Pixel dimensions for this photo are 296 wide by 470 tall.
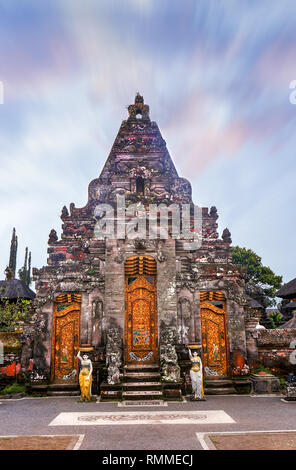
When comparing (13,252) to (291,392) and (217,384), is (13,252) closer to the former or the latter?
(217,384)

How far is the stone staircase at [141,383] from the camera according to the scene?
35.2ft

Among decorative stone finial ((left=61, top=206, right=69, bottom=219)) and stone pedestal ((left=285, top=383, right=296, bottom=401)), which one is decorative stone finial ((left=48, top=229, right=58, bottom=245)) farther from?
stone pedestal ((left=285, top=383, right=296, bottom=401))

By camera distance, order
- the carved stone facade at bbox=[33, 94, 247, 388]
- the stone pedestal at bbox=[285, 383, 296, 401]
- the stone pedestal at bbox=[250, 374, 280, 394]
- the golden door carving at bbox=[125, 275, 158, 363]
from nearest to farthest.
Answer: the stone pedestal at bbox=[285, 383, 296, 401] < the stone pedestal at bbox=[250, 374, 280, 394] < the golden door carving at bbox=[125, 275, 158, 363] < the carved stone facade at bbox=[33, 94, 247, 388]

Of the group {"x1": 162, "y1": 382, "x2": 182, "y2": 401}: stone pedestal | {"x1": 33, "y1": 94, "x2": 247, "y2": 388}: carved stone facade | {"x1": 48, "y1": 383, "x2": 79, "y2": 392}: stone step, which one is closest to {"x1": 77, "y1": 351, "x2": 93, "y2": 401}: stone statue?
{"x1": 33, "y1": 94, "x2": 247, "y2": 388}: carved stone facade

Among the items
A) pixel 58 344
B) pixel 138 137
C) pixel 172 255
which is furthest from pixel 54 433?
pixel 138 137

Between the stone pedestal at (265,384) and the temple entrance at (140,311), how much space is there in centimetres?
365

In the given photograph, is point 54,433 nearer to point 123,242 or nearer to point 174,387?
point 174,387

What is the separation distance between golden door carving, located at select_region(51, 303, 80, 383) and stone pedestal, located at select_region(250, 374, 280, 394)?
21.3ft

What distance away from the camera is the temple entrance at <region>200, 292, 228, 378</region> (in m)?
12.9

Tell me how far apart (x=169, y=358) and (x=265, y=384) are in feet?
11.9

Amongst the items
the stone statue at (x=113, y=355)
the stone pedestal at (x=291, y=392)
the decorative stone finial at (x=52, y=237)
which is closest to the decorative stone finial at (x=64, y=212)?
the decorative stone finial at (x=52, y=237)

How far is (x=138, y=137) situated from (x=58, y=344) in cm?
1193

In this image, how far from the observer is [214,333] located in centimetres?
1314
